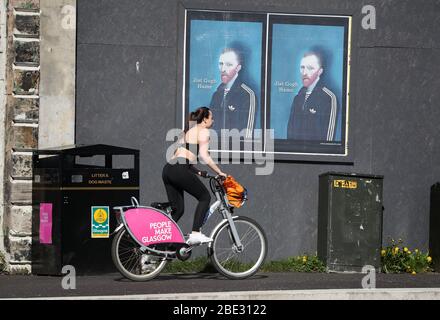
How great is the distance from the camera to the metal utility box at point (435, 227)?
13.2 metres

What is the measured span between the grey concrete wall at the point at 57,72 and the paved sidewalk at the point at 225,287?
1892 mm

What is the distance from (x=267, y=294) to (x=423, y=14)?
540 centimetres

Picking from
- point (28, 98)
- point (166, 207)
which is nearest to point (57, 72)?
point (28, 98)

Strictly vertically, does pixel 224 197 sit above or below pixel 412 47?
below

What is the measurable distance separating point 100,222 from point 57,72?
219 cm

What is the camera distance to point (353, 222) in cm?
1267

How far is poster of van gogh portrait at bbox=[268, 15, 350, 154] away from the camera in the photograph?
13.4 m

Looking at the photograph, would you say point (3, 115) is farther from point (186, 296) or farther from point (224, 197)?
point (186, 296)

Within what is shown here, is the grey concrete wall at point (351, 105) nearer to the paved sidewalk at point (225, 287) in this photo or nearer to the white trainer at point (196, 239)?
the paved sidewalk at point (225, 287)

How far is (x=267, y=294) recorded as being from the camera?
9.88 m

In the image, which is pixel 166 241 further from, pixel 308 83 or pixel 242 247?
pixel 308 83

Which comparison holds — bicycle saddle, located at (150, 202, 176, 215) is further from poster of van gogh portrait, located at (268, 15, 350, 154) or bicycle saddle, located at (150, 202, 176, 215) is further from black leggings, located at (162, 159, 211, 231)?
poster of van gogh portrait, located at (268, 15, 350, 154)

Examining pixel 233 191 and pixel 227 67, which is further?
pixel 227 67
